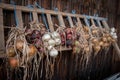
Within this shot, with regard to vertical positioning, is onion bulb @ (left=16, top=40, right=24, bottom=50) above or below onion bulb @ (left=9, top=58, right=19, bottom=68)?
above

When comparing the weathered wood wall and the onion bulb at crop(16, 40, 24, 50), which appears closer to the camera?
the onion bulb at crop(16, 40, 24, 50)

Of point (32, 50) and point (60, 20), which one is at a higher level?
point (60, 20)

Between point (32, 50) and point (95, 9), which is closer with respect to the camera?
point (32, 50)

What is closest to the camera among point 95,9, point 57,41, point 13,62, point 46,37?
point 13,62

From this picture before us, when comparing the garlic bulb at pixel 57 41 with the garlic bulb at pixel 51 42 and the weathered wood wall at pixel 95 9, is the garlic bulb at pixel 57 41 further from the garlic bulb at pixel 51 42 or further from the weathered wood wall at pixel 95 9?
the weathered wood wall at pixel 95 9

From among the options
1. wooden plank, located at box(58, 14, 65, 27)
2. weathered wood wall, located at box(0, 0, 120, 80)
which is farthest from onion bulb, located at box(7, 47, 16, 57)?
wooden plank, located at box(58, 14, 65, 27)

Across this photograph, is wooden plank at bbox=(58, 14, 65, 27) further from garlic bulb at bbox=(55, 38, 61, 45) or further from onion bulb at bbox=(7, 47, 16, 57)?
onion bulb at bbox=(7, 47, 16, 57)

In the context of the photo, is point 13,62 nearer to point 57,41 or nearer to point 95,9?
point 57,41

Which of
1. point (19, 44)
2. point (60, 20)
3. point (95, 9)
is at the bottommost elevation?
point (19, 44)

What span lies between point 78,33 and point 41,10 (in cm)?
53

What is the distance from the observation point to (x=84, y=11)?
249 cm

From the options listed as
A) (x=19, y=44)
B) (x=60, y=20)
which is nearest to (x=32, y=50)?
(x=19, y=44)

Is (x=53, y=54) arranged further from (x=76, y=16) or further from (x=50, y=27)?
(x=76, y=16)

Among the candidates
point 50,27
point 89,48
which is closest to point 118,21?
point 89,48
